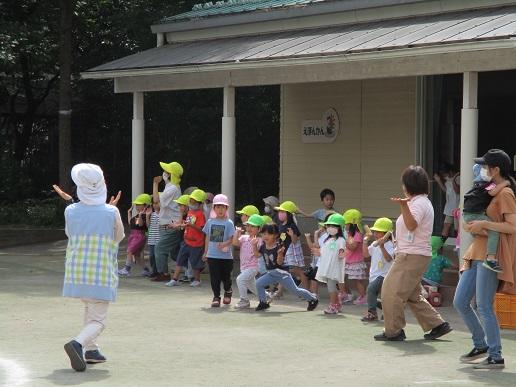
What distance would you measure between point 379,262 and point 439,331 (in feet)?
5.42

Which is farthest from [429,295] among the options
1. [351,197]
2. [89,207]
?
[351,197]

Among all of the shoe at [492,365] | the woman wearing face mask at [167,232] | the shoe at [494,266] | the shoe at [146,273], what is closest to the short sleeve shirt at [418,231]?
the shoe at [494,266]

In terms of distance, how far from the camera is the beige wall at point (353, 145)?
18953 mm

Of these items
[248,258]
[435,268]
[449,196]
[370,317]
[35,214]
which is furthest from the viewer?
[35,214]

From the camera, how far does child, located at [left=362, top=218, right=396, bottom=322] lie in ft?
39.7

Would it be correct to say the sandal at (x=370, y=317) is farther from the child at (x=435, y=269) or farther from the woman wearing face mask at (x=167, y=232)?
the woman wearing face mask at (x=167, y=232)

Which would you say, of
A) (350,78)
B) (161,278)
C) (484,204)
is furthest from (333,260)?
(161,278)

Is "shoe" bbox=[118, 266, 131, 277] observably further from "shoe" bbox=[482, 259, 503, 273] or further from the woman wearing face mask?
"shoe" bbox=[482, 259, 503, 273]

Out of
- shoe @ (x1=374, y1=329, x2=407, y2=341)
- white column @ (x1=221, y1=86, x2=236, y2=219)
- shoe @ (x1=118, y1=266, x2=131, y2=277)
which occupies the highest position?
white column @ (x1=221, y1=86, x2=236, y2=219)

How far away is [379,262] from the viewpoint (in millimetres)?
12266

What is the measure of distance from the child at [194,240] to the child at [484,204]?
21.7ft

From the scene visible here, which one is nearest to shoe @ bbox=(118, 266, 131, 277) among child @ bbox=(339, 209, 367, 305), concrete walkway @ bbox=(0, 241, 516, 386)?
concrete walkway @ bbox=(0, 241, 516, 386)

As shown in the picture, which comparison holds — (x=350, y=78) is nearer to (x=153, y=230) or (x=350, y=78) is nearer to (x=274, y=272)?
(x=274, y=272)

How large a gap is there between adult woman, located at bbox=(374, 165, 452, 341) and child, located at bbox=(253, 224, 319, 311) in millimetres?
2353
